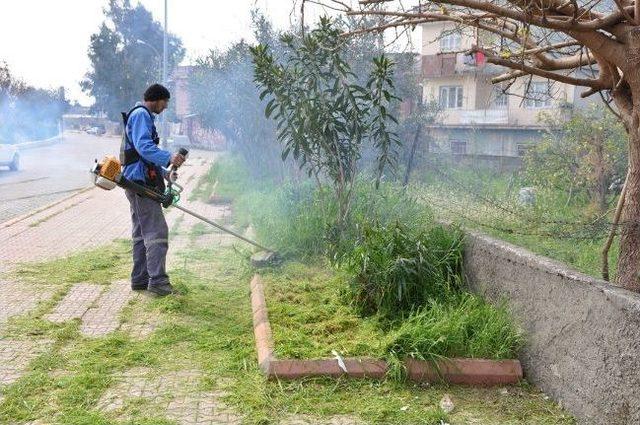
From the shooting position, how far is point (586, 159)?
→ 360 inches

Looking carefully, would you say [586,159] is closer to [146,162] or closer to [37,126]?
[146,162]

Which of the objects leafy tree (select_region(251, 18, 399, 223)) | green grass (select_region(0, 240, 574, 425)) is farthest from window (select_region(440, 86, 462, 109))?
green grass (select_region(0, 240, 574, 425))

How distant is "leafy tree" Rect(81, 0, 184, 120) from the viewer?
50.2 m

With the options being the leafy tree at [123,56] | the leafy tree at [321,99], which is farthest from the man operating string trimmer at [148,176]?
the leafy tree at [123,56]

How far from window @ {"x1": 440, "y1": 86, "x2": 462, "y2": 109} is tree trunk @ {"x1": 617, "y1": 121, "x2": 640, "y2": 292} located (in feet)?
101

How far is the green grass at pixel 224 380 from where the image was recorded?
11.4 feet

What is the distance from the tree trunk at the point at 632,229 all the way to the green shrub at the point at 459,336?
739mm

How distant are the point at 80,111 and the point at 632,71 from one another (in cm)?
11153

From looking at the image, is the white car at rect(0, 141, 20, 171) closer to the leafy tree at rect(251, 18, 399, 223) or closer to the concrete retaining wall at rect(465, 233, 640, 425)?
the leafy tree at rect(251, 18, 399, 223)

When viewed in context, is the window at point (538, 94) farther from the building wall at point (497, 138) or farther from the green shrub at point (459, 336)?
the building wall at point (497, 138)

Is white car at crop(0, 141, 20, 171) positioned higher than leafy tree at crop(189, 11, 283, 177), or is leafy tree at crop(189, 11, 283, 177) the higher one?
leafy tree at crop(189, 11, 283, 177)

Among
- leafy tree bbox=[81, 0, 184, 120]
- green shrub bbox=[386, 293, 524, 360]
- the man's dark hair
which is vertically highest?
leafy tree bbox=[81, 0, 184, 120]

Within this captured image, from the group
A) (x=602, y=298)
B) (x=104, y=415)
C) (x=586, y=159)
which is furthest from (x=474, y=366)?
(x=586, y=159)

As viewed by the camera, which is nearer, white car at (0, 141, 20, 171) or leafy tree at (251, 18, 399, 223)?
leafy tree at (251, 18, 399, 223)
